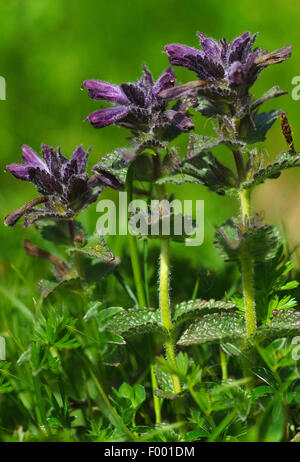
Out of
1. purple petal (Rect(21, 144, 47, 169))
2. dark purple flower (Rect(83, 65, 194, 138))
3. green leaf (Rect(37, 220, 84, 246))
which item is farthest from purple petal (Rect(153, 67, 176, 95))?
green leaf (Rect(37, 220, 84, 246))

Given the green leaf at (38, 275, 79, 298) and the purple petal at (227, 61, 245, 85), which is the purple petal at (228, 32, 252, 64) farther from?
the green leaf at (38, 275, 79, 298)

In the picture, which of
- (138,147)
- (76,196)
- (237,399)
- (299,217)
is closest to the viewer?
(237,399)

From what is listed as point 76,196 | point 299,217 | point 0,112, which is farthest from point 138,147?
point 0,112

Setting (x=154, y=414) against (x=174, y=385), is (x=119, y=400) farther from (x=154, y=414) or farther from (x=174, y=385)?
(x=154, y=414)

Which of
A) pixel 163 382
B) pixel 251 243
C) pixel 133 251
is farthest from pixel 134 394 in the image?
pixel 251 243

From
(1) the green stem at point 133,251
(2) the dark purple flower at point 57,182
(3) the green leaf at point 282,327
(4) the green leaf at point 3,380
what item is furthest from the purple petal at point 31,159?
(3) the green leaf at point 282,327

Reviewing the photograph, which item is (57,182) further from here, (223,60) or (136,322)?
(223,60)
